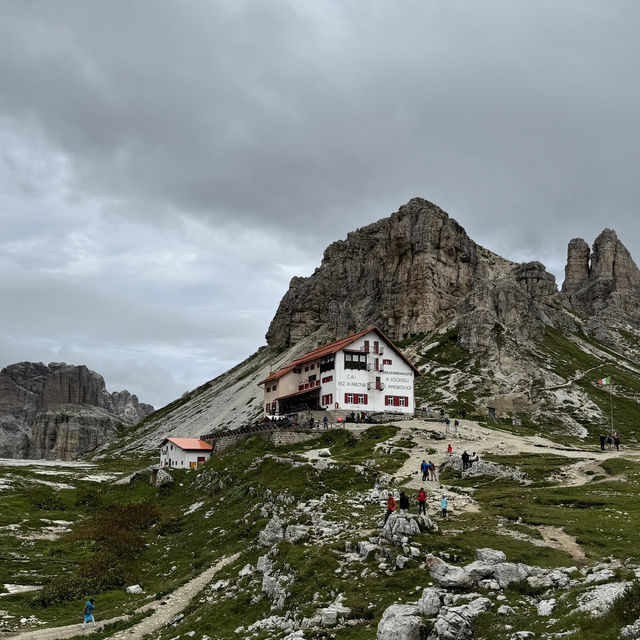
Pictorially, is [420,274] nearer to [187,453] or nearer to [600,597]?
[187,453]

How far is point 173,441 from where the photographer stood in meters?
94.1

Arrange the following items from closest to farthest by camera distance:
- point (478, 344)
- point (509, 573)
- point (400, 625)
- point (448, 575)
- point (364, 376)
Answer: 1. point (400, 625)
2. point (509, 573)
3. point (448, 575)
4. point (364, 376)
5. point (478, 344)

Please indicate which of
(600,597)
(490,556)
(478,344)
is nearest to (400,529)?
(490,556)

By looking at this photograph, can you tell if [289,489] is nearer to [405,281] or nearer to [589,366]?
[589,366]

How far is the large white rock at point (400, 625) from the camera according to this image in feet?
64.6

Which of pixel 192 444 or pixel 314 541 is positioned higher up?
pixel 192 444

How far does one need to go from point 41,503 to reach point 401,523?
200 ft

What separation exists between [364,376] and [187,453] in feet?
100.0

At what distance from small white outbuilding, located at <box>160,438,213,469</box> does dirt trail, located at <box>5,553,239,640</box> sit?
52.5 metres

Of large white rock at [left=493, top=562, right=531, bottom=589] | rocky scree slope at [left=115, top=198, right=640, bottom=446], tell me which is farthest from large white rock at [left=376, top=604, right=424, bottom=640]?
rocky scree slope at [left=115, top=198, right=640, bottom=446]

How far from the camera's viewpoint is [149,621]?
33.5 meters

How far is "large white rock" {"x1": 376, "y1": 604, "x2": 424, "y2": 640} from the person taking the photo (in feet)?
64.6

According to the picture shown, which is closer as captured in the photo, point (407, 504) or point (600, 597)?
point (600, 597)

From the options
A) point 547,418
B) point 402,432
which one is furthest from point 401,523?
point 547,418
